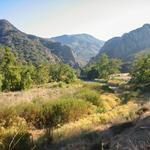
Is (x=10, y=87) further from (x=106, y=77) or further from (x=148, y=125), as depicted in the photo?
(x=148, y=125)

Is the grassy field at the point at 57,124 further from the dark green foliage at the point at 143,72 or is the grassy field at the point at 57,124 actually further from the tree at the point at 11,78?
→ the tree at the point at 11,78

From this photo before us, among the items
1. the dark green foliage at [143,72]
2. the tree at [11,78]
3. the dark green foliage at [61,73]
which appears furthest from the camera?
the dark green foliage at [61,73]

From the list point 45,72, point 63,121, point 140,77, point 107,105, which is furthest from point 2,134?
point 45,72

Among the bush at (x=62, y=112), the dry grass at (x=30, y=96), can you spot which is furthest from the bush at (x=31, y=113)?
the dry grass at (x=30, y=96)

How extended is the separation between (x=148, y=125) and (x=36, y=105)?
753cm

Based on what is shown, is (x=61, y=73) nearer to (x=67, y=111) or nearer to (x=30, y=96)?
(x=30, y=96)

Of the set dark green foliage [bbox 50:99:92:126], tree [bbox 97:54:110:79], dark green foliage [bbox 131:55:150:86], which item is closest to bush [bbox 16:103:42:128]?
dark green foliage [bbox 50:99:92:126]

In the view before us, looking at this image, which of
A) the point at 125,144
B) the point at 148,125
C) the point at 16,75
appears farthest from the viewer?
the point at 16,75

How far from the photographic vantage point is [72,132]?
11.1 meters

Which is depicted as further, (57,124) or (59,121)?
(59,121)

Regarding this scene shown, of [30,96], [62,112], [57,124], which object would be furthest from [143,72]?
[57,124]

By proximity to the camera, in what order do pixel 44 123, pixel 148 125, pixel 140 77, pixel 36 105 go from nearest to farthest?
pixel 148 125
pixel 44 123
pixel 36 105
pixel 140 77

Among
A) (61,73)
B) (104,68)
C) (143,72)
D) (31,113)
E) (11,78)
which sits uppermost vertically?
(31,113)

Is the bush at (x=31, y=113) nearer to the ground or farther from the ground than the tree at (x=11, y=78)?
farther from the ground
